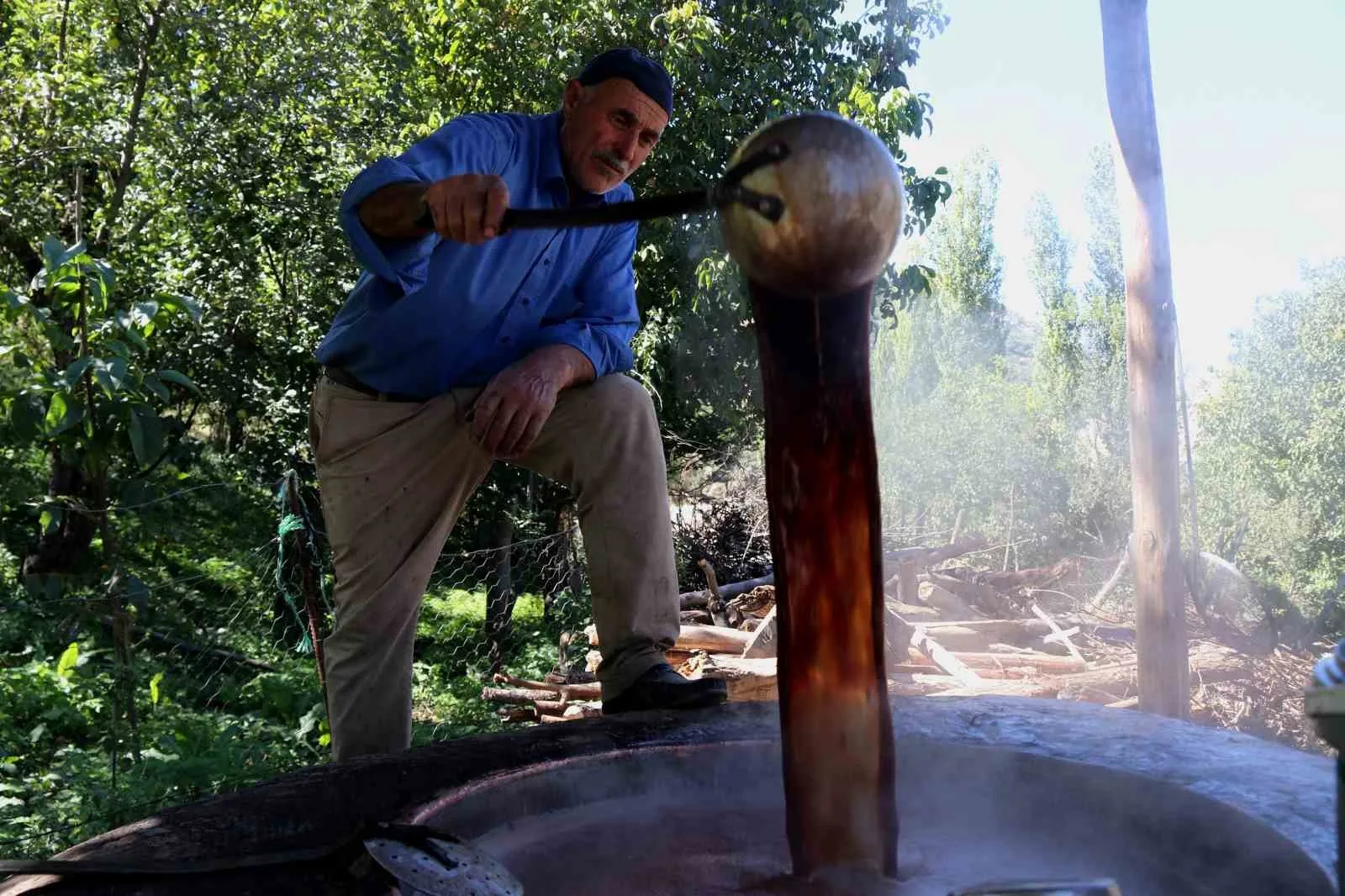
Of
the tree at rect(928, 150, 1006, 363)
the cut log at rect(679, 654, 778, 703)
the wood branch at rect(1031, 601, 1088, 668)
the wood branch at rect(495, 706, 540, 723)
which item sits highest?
the tree at rect(928, 150, 1006, 363)

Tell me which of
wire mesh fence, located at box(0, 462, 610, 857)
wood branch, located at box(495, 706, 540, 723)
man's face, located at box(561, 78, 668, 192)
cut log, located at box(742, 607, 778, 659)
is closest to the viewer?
man's face, located at box(561, 78, 668, 192)

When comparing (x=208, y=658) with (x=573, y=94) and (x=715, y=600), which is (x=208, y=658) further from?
(x=573, y=94)

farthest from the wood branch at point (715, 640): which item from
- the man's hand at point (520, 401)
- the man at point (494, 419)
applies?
the man's hand at point (520, 401)

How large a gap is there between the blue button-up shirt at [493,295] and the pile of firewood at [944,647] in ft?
8.46

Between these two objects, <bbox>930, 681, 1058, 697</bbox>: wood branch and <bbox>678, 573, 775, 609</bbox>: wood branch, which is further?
<bbox>678, 573, 775, 609</bbox>: wood branch

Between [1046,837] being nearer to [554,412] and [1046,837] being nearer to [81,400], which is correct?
[554,412]

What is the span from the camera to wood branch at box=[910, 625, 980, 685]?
5613 mm

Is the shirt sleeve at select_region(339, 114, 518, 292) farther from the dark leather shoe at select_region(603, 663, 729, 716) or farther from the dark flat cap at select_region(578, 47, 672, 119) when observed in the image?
the dark leather shoe at select_region(603, 663, 729, 716)

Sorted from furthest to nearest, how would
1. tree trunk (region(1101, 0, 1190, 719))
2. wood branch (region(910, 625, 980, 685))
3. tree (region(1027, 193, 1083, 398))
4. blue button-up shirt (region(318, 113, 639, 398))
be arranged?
tree (region(1027, 193, 1083, 398)) < wood branch (region(910, 625, 980, 685)) < tree trunk (region(1101, 0, 1190, 719)) < blue button-up shirt (region(318, 113, 639, 398))

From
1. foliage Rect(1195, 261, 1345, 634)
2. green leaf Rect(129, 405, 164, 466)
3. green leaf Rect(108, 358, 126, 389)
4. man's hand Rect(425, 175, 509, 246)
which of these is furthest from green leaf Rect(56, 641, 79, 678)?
foliage Rect(1195, 261, 1345, 634)

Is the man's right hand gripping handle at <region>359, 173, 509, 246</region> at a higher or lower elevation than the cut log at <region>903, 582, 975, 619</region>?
higher

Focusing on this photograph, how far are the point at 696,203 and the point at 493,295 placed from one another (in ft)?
3.43

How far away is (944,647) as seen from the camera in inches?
256

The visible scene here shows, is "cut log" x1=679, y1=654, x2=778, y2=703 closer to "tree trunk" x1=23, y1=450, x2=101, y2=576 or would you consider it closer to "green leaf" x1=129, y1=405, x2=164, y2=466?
"green leaf" x1=129, y1=405, x2=164, y2=466
